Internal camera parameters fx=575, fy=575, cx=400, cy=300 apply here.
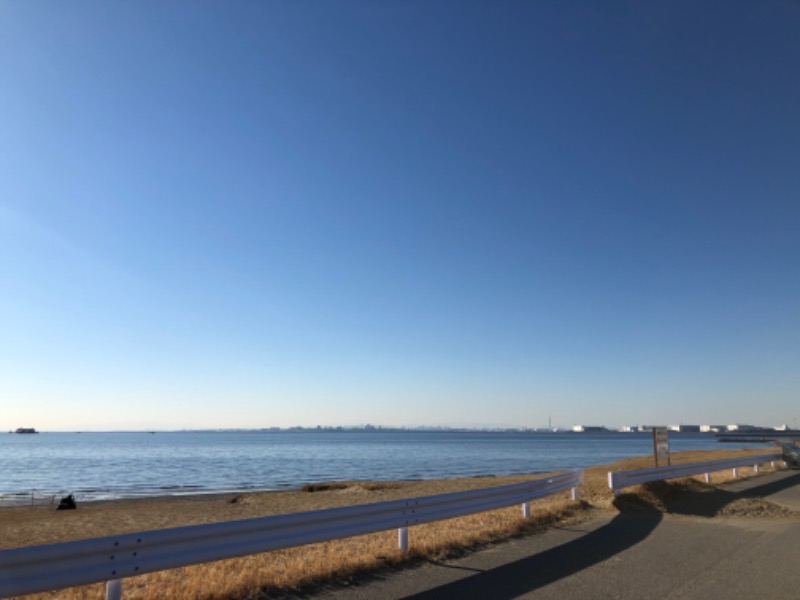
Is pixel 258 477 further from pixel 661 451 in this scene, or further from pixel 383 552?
pixel 383 552

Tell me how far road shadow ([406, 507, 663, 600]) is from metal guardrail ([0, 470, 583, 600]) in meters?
1.54

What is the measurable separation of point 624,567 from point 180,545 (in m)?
5.59

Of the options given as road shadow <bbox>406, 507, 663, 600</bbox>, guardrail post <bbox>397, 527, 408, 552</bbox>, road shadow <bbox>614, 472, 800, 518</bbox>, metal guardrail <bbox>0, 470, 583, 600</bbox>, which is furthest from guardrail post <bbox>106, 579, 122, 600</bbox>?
road shadow <bbox>614, 472, 800, 518</bbox>

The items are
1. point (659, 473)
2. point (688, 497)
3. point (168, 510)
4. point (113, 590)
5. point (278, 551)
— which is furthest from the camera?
point (168, 510)

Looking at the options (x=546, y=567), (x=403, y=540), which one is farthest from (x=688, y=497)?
(x=403, y=540)

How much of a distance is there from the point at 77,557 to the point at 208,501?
83.8 ft

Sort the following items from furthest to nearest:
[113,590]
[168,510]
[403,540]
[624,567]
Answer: [168,510]
[403,540]
[624,567]
[113,590]

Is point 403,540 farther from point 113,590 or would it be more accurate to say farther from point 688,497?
point 688,497

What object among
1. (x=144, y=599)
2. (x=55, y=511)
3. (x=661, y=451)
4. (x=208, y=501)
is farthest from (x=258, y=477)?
(x=144, y=599)

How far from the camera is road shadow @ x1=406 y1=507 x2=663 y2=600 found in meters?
6.43

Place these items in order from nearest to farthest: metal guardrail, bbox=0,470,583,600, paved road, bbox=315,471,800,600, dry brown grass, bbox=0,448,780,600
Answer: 1. metal guardrail, bbox=0,470,583,600
2. paved road, bbox=315,471,800,600
3. dry brown grass, bbox=0,448,780,600

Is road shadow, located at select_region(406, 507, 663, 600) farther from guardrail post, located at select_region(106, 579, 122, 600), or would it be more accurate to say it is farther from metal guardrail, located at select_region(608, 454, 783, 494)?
metal guardrail, located at select_region(608, 454, 783, 494)

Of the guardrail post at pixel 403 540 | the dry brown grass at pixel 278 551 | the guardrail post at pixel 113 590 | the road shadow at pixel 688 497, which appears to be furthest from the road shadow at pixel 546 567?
the guardrail post at pixel 113 590

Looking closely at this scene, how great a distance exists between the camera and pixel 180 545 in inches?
233
